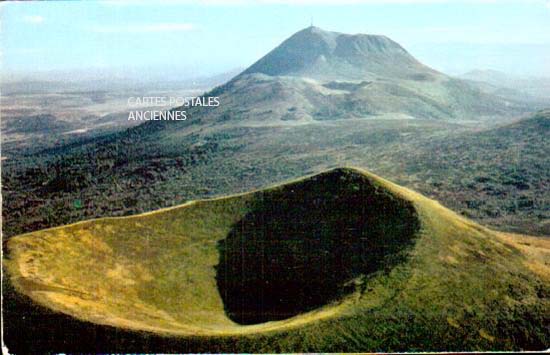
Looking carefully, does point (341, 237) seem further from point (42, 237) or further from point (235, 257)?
point (42, 237)

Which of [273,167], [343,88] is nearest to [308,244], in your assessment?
[273,167]

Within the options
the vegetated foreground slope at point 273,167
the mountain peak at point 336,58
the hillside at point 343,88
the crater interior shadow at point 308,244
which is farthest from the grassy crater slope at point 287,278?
the mountain peak at point 336,58

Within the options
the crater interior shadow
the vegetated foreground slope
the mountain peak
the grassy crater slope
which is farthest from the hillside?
the grassy crater slope

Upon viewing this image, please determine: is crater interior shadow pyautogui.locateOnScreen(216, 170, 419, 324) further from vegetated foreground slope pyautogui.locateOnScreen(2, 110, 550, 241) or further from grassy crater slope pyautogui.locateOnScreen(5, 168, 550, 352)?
vegetated foreground slope pyautogui.locateOnScreen(2, 110, 550, 241)

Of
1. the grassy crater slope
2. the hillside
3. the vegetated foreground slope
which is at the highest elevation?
the hillside

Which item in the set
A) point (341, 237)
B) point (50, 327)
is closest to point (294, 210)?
point (341, 237)

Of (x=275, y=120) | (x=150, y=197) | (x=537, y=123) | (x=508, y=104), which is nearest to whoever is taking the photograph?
(x=150, y=197)
